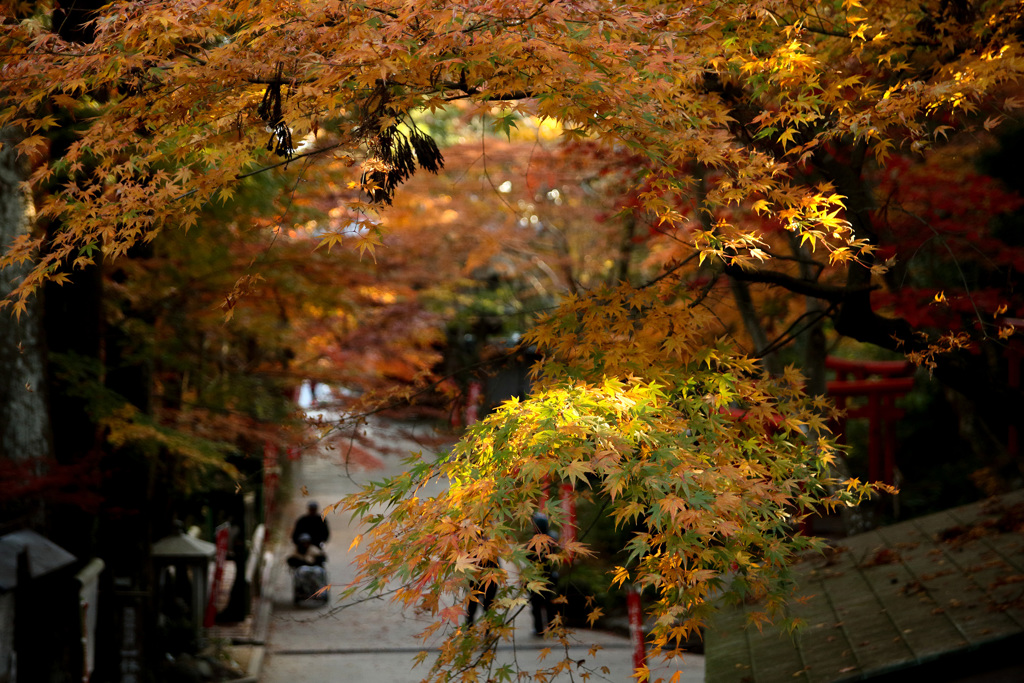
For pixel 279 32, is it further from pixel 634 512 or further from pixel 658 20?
pixel 634 512

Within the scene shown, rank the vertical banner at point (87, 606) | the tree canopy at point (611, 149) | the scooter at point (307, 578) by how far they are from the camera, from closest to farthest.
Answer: the tree canopy at point (611, 149) < the vertical banner at point (87, 606) < the scooter at point (307, 578)

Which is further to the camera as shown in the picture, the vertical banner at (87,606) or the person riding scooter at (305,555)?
the person riding scooter at (305,555)

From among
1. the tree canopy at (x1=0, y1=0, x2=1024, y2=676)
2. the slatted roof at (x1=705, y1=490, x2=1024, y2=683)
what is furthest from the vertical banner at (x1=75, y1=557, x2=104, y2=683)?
the slatted roof at (x1=705, y1=490, x2=1024, y2=683)

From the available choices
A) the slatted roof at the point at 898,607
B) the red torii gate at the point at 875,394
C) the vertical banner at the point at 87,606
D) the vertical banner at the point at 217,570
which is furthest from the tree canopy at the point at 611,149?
the vertical banner at the point at 217,570

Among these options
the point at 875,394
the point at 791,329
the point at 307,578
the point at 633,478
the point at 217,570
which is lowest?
the point at 307,578

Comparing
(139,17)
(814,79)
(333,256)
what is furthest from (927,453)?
(139,17)

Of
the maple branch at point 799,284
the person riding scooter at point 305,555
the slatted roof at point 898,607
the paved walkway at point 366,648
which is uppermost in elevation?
the maple branch at point 799,284

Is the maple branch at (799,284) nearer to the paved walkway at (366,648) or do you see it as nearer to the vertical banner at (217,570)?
the paved walkway at (366,648)

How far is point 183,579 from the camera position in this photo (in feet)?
42.6

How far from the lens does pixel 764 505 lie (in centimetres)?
425

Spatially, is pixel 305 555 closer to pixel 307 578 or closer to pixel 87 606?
pixel 307 578

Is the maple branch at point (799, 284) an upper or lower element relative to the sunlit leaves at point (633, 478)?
upper

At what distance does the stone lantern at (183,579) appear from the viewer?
1095 centimetres

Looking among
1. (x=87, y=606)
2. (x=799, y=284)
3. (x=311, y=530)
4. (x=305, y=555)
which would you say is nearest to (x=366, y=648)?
(x=305, y=555)
